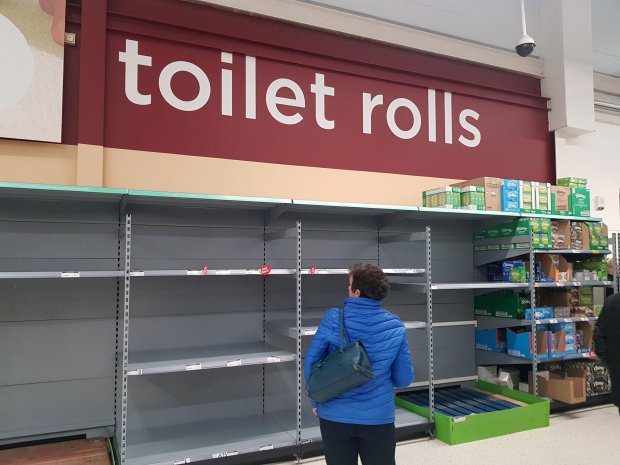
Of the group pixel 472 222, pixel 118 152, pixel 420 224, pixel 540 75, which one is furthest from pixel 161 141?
pixel 540 75

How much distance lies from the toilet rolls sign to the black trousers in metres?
2.50

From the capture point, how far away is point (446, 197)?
4285 millimetres

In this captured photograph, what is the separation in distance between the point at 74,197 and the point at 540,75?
17.1 feet

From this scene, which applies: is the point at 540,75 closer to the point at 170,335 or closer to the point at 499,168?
the point at 499,168

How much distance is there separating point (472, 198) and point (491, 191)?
27 centimetres

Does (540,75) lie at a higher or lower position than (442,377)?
higher

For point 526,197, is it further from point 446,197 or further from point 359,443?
point 359,443

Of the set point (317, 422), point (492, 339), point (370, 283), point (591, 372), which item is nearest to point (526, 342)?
point (492, 339)

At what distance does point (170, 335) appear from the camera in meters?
3.68

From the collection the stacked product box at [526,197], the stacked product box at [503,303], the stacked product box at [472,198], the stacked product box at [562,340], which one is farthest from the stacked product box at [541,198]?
the stacked product box at [562,340]

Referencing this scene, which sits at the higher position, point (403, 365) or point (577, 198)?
point (577, 198)

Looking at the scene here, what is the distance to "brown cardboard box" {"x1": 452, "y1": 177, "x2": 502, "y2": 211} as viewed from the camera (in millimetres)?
4391

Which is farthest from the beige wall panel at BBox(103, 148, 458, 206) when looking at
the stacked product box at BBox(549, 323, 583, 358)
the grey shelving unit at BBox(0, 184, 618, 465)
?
the stacked product box at BBox(549, 323, 583, 358)

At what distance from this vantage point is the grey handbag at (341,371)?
2.13 metres
